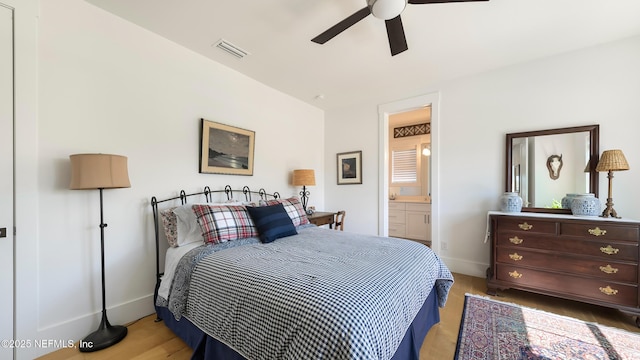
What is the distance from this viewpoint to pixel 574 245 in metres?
2.29

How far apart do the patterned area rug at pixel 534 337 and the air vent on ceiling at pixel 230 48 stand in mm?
3341

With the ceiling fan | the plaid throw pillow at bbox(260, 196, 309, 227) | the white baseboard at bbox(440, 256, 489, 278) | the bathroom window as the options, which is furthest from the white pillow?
the bathroom window

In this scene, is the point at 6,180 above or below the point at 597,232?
above

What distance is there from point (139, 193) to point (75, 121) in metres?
0.72

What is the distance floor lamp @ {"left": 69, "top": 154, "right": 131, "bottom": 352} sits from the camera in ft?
5.46

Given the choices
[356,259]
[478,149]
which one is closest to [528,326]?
[356,259]

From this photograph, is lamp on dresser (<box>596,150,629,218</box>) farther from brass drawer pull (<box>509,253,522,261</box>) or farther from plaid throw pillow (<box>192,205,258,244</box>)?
plaid throw pillow (<box>192,205,258,244</box>)

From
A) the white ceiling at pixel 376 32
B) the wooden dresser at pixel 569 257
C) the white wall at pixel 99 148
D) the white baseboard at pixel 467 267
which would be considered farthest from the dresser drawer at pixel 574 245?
the white wall at pixel 99 148

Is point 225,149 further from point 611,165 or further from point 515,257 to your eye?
point 611,165

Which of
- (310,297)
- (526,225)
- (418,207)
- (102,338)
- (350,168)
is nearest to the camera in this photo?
(310,297)

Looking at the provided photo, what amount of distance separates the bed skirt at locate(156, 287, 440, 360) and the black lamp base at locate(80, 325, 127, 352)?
278 millimetres

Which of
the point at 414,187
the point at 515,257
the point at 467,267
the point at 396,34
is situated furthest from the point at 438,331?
the point at 414,187

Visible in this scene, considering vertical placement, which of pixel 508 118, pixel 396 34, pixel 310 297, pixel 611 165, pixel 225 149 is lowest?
pixel 310 297

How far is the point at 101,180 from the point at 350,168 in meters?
3.33
